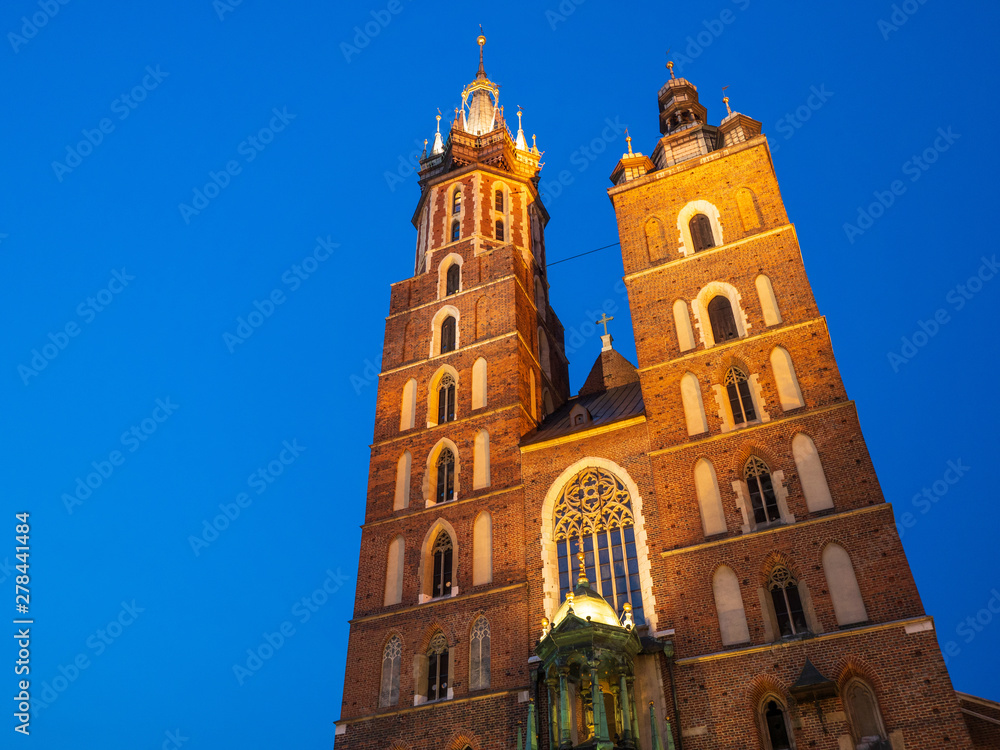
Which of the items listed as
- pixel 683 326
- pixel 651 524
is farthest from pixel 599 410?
pixel 651 524

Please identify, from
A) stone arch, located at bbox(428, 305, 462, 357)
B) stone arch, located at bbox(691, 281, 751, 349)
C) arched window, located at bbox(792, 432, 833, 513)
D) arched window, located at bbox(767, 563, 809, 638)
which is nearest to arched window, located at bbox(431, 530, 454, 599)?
stone arch, located at bbox(428, 305, 462, 357)

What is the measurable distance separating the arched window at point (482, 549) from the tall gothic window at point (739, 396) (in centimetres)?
803

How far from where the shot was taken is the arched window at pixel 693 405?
980 inches

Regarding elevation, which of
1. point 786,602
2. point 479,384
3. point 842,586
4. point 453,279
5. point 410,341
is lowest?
point 786,602

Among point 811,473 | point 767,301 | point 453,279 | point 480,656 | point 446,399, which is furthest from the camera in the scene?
point 453,279

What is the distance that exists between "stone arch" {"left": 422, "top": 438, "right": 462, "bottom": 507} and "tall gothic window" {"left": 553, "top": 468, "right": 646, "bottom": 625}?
3930mm

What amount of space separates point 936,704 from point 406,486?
1655cm

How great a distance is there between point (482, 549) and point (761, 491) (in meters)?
8.34

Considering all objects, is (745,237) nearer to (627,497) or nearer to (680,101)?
(627,497)

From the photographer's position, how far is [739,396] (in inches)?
987

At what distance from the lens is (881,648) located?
19141 millimetres

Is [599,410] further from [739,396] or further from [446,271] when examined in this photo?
[446,271]

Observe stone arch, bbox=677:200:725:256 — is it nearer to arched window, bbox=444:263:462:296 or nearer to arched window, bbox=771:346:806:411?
arched window, bbox=771:346:806:411

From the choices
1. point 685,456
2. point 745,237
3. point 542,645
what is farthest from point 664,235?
point 542,645
